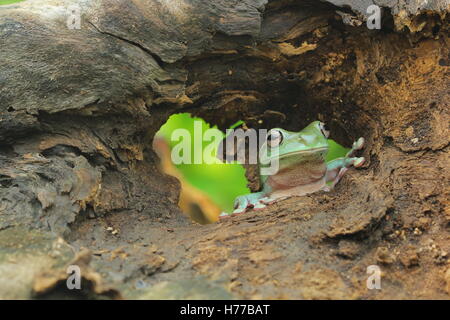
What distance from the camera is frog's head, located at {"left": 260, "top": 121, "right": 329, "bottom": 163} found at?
344 cm

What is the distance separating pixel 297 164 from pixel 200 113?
806mm

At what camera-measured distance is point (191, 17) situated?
9.46 feet

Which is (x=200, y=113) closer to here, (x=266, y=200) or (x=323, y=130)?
(x=266, y=200)

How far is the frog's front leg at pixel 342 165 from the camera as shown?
327cm

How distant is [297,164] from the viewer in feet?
11.7

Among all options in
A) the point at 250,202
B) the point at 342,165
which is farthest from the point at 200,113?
the point at 342,165

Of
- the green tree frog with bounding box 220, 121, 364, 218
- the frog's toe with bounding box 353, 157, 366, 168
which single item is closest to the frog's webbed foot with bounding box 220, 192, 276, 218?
the green tree frog with bounding box 220, 121, 364, 218

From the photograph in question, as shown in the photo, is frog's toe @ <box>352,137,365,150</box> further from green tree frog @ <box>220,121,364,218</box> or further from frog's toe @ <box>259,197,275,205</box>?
frog's toe @ <box>259,197,275,205</box>

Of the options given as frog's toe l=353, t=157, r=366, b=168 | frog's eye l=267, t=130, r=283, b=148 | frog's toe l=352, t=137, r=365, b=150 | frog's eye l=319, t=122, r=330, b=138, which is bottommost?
frog's toe l=353, t=157, r=366, b=168

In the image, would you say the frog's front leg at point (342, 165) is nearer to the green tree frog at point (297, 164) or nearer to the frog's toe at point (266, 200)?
the green tree frog at point (297, 164)

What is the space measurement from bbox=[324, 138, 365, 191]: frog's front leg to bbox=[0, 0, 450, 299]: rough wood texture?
12 cm

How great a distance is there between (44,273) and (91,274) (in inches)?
7.5

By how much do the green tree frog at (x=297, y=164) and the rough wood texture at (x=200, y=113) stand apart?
0.94 feet

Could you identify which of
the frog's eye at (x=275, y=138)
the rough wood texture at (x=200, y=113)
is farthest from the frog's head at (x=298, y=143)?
the rough wood texture at (x=200, y=113)
